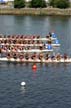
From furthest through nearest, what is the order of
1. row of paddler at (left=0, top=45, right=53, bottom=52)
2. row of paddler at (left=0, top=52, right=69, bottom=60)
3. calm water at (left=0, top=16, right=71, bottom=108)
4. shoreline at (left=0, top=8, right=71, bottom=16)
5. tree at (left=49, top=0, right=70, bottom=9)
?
tree at (left=49, top=0, right=70, bottom=9) < shoreline at (left=0, top=8, right=71, bottom=16) < row of paddler at (left=0, top=45, right=53, bottom=52) < row of paddler at (left=0, top=52, right=69, bottom=60) < calm water at (left=0, top=16, right=71, bottom=108)

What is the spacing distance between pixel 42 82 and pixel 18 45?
22414 millimetres

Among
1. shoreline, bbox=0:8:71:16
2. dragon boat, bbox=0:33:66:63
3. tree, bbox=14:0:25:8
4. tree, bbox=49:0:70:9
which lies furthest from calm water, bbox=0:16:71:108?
tree, bbox=14:0:25:8

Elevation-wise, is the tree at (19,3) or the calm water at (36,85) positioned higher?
the calm water at (36,85)

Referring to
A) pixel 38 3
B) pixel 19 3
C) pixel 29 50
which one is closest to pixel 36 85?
pixel 29 50

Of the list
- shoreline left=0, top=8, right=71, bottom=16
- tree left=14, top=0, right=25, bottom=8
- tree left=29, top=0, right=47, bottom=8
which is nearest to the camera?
shoreline left=0, top=8, right=71, bottom=16

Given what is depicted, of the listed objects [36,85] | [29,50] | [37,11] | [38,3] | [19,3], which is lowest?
[37,11]

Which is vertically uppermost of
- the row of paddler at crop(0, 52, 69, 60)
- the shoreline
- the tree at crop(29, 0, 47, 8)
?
the row of paddler at crop(0, 52, 69, 60)

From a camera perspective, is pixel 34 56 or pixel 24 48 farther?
pixel 24 48

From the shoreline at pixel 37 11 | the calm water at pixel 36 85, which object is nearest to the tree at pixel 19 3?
the shoreline at pixel 37 11

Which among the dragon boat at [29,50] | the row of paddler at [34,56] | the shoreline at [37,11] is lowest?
the shoreline at [37,11]

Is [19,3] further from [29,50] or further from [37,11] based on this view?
[29,50]

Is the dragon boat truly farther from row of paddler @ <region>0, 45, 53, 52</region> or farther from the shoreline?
the shoreline

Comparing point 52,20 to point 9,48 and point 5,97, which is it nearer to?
point 9,48

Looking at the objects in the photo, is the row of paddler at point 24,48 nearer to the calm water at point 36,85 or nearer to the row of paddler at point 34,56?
the row of paddler at point 34,56
